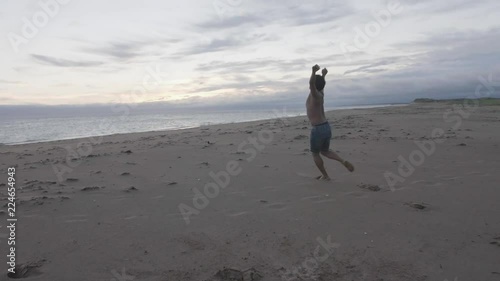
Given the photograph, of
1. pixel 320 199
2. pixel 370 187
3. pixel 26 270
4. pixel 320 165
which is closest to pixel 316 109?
pixel 320 165

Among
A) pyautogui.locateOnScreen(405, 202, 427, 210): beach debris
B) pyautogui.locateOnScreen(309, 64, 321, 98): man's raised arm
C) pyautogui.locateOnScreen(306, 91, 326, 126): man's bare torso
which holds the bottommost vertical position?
pyautogui.locateOnScreen(405, 202, 427, 210): beach debris

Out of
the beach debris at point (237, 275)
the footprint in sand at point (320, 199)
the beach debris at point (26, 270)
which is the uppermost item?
the footprint in sand at point (320, 199)

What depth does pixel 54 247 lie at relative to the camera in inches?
142

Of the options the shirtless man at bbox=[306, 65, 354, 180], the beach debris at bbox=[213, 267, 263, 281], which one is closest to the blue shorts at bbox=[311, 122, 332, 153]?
the shirtless man at bbox=[306, 65, 354, 180]

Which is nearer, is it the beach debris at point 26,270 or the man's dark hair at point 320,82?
the beach debris at point 26,270

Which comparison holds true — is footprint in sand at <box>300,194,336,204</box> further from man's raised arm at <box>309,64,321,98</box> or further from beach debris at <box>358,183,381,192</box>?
man's raised arm at <box>309,64,321,98</box>

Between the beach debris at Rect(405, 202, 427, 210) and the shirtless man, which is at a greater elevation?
the shirtless man

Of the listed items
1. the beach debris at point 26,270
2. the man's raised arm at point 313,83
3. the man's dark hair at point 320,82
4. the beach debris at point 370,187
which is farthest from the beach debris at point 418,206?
the beach debris at point 26,270

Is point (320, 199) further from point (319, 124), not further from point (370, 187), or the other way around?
point (319, 124)

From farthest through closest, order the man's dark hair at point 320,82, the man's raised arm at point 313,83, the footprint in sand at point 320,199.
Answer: the man's dark hair at point 320,82 → the man's raised arm at point 313,83 → the footprint in sand at point 320,199

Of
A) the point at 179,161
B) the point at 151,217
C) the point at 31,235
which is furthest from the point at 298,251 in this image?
the point at 179,161

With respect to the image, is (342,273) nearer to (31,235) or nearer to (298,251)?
(298,251)

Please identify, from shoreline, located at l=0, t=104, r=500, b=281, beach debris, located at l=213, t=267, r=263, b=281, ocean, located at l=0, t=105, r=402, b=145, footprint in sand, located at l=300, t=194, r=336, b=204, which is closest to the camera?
beach debris, located at l=213, t=267, r=263, b=281

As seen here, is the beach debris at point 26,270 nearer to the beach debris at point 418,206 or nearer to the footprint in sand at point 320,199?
the footprint in sand at point 320,199
